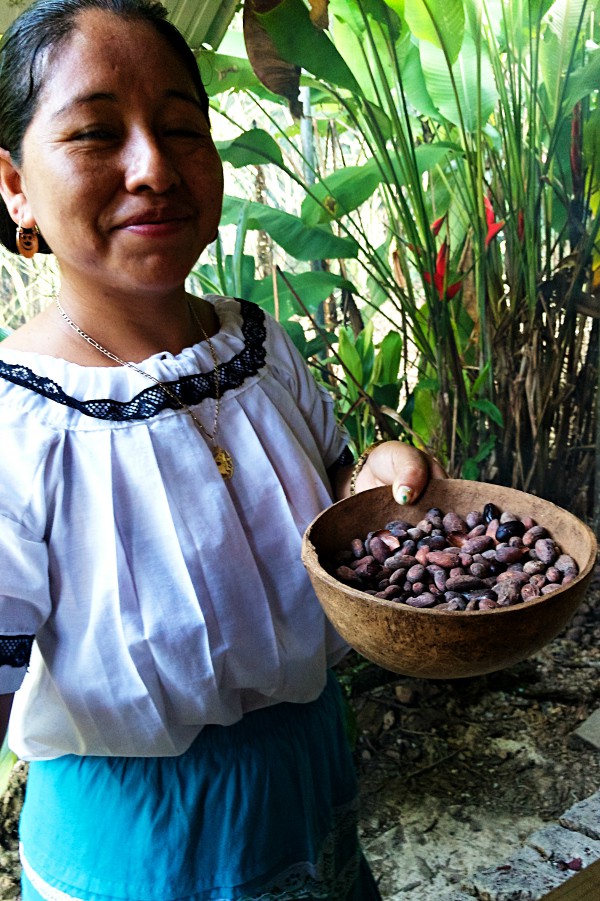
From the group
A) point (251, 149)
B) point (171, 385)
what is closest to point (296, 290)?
point (251, 149)

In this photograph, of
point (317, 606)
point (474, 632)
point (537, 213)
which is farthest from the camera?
point (537, 213)

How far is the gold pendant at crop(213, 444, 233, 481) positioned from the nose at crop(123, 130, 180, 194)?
279mm

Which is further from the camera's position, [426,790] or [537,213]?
[537,213]

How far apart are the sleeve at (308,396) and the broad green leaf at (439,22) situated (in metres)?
1.21

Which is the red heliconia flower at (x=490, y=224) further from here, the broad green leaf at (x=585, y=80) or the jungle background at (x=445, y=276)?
the broad green leaf at (x=585, y=80)

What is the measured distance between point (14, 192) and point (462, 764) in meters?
1.74

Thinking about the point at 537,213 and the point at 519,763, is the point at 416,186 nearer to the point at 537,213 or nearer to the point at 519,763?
the point at 537,213

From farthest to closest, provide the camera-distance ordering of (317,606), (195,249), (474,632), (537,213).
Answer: (537,213) → (317,606) → (195,249) → (474,632)

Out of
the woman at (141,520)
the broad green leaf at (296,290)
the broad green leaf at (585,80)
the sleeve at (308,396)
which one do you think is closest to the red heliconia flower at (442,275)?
the broad green leaf at (296,290)

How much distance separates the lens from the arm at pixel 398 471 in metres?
1.00

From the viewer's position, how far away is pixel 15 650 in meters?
0.75

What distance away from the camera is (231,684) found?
88 centimetres

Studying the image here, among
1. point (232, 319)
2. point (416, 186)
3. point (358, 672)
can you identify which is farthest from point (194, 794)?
point (416, 186)

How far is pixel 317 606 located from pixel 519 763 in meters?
1.35
